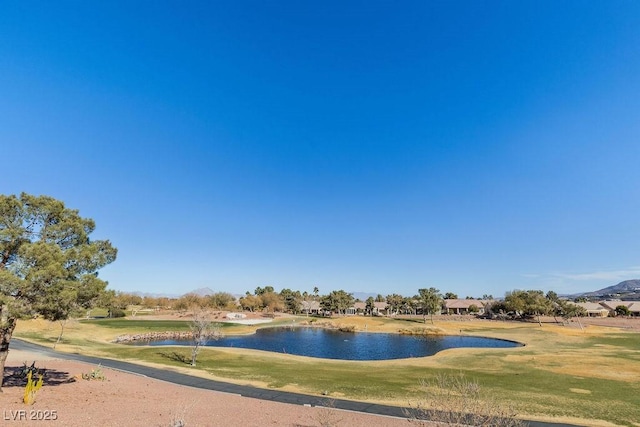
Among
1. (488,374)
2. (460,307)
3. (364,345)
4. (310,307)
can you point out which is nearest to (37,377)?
(488,374)

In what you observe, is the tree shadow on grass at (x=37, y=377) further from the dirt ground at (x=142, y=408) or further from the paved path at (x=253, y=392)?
the paved path at (x=253, y=392)

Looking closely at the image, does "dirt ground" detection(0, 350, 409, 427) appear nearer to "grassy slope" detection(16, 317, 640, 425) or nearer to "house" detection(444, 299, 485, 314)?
"grassy slope" detection(16, 317, 640, 425)

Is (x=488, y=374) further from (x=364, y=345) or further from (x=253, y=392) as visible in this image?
(x=364, y=345)

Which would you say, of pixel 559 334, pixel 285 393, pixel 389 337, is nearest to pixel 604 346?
pixel 559 334

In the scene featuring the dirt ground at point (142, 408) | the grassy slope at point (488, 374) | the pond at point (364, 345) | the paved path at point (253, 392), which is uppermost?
the dirt ground at point (142, 408)

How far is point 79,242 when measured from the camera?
21.4 meters

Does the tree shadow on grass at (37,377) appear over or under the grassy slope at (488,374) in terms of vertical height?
over

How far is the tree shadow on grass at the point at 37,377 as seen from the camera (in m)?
22.4

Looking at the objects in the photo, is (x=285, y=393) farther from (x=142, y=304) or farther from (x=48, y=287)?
(x=142, y=304)

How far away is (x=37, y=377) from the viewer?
23.7 m

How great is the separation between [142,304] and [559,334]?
173 meters

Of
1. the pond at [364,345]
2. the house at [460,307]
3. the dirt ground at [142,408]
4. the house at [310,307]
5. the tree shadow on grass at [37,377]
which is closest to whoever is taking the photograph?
the dirt ground at [142,408]

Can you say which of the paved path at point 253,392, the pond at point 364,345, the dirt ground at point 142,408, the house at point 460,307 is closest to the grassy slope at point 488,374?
the paved path at point 253,392

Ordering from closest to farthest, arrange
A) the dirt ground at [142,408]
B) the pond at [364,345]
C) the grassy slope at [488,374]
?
the dirt ground at [142,408]
the grassy slope at [488,374]
the pond at [364,345]
